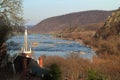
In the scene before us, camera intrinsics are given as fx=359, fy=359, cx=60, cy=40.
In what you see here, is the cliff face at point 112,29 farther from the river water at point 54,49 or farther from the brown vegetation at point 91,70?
the brown vegetation at point 91,70

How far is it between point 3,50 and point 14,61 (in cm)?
270

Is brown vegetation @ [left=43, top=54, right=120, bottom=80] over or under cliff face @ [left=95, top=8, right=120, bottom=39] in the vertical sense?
under

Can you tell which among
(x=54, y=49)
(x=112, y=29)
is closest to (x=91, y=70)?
(x=54, y=49)

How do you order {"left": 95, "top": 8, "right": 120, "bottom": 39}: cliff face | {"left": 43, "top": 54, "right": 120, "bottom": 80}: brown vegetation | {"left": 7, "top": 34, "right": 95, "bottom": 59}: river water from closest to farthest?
{"left": 43, "top": 54, "right": 120, "bottom": 80}: brown vegetation → {"left": 7, "top": 34, "right": 95, "bottom": 59}: river water → {"left": 95, "top": 8, "right": 120, "bottom": 39}: cliff face

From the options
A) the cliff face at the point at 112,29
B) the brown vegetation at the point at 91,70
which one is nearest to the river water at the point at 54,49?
the brown vegetation at the point at 91,70

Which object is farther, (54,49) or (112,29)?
(112,29)

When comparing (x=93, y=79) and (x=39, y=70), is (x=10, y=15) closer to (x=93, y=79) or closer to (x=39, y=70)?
(x=39, y=70)

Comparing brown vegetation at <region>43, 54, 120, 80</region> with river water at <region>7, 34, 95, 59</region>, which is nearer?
brown vegetation at <region>43, 54, 120, 80</region>

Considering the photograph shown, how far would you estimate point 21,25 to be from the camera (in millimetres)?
23297

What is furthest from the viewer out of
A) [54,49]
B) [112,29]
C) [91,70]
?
[112,29]

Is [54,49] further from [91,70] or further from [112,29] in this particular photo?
[91,70]

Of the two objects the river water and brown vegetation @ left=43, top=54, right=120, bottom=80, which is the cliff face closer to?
the river water

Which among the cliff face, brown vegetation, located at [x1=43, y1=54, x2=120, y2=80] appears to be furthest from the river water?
the cliff face

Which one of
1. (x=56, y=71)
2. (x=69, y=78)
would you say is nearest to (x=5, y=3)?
(x=69, y=78)
